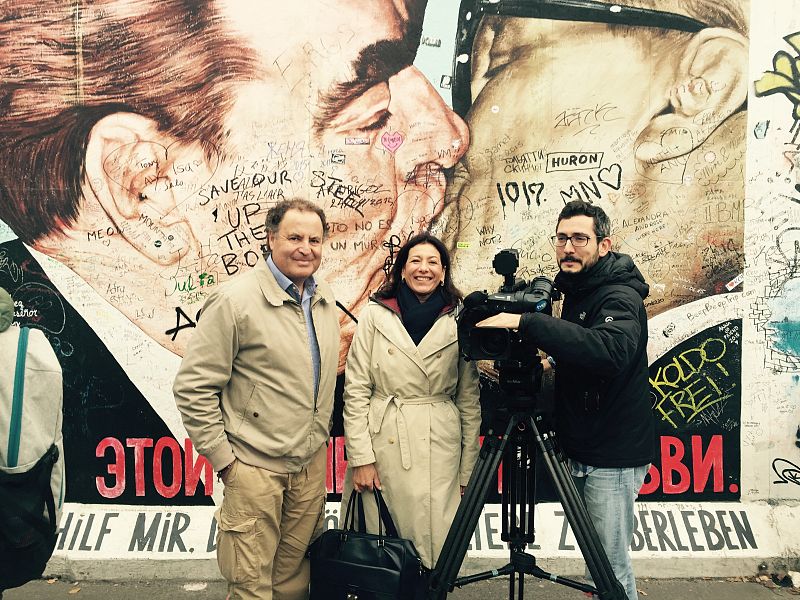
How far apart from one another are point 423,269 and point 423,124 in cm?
154

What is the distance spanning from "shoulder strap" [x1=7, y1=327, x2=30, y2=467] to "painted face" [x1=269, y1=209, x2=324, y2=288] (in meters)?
1.10

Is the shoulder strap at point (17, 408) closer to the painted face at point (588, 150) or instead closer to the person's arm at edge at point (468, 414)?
the person's arm at edge at point (468, 414)

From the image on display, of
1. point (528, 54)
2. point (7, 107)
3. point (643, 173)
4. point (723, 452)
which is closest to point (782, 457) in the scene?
point (723, 452)

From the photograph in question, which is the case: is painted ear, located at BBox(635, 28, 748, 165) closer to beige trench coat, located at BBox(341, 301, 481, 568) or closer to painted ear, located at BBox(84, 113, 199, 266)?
beige trench coat, located at BBox(341, 301, 481, 568)

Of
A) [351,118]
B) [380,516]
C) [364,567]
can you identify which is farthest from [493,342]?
[351,118]

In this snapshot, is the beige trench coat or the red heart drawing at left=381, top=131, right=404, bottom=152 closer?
the beige trench coat

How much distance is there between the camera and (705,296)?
14.6 feet

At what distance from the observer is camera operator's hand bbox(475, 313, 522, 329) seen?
2.72 metres

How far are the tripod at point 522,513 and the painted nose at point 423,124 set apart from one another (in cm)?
206

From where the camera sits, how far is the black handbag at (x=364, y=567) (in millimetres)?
2824

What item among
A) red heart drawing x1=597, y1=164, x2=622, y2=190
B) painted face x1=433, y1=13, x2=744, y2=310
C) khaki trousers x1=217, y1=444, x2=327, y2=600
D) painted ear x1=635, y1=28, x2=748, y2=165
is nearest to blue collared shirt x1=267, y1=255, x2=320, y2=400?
khaki trousers x1=217, y1=444, x2=327, y2=600

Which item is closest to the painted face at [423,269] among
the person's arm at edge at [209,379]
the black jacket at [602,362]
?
the black jacket at [602,362]

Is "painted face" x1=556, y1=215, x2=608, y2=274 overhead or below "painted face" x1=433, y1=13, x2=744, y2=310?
below

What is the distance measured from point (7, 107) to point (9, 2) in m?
0.65
